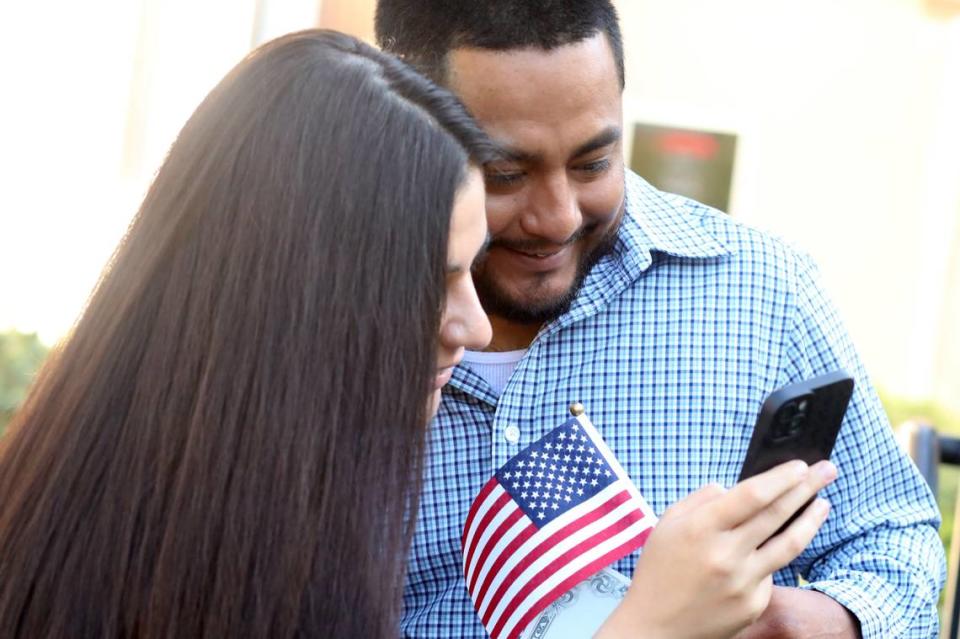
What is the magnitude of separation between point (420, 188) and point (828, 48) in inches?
310

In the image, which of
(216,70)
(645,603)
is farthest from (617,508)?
(216,70)

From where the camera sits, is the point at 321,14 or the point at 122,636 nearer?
the point at 122,636

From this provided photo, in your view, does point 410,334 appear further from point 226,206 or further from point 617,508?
point 617,508

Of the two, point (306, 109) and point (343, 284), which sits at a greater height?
point (306, 109)

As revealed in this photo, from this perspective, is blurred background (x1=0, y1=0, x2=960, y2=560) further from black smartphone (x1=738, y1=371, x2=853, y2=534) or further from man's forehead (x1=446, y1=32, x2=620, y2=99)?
black smartphone (x1=738, y1=371, x2=853, y2=534)

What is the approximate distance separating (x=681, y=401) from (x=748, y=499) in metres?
0.81

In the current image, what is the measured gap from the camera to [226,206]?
2.04m

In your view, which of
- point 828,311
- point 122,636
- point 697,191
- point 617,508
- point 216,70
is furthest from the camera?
point 697,191

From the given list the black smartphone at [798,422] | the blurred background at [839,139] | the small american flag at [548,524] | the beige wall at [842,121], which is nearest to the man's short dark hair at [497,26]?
the small american flag at [548,524]

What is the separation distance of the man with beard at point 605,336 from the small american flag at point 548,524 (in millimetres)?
228

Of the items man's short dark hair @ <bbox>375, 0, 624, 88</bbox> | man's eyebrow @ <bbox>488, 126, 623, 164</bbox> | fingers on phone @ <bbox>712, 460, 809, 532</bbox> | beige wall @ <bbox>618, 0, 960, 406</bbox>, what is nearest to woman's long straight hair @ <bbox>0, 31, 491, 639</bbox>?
fingers on phone @ <bbox>712, 460, 809, 532</bbox>

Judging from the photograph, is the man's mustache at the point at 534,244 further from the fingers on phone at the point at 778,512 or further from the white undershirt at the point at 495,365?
the fingers on phone at the point at 778,512

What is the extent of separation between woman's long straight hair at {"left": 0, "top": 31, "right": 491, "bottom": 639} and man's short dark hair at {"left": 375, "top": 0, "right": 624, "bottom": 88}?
84 cm

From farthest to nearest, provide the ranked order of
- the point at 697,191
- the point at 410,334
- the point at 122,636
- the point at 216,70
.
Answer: the point at 697,191 < the point at 216,70 < the point at 410,334 < the point at 122,636
